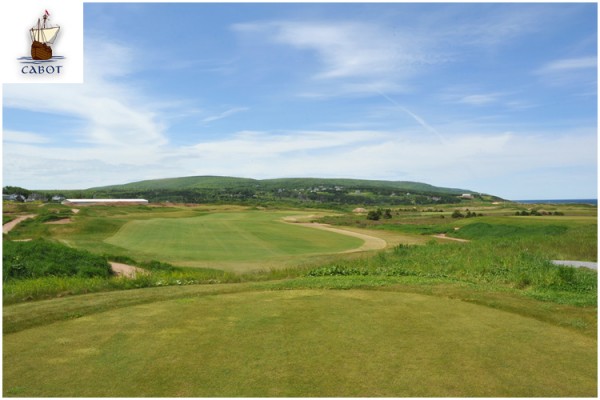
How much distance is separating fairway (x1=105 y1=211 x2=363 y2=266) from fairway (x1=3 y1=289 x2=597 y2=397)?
73.7 ft

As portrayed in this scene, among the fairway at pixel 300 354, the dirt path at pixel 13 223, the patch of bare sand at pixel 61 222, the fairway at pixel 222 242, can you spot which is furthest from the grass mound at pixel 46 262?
the patch of bare sand at pixel 61 222

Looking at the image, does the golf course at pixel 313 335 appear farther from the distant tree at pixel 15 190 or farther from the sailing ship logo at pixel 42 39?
the distant tree at pixel 15 190

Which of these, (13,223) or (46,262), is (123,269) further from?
(13,223)

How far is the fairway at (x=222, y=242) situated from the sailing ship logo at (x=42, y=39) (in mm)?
21784

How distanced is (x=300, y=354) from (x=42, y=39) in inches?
450

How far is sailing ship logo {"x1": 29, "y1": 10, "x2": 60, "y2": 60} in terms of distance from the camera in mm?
12578

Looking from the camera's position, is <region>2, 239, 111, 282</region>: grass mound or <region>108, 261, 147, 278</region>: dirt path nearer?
<region>2, 239, 111, 282</region>: grass mound

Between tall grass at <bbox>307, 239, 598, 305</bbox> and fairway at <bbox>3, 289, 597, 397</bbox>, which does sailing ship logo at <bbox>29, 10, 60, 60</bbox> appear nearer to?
fairway at <bbox>3, 289, 597, 397</bbox>

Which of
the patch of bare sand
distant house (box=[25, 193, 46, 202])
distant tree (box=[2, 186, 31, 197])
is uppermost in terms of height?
distant tree (box=[2, 186, 31, 197])

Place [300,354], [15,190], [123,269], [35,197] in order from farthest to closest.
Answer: [35,197]
[15,190]
[123,269]
[300,354]

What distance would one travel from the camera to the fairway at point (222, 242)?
123 feet

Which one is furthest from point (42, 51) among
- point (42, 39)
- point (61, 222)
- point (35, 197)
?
point (35, 197)

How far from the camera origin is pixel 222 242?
47000 millimetres

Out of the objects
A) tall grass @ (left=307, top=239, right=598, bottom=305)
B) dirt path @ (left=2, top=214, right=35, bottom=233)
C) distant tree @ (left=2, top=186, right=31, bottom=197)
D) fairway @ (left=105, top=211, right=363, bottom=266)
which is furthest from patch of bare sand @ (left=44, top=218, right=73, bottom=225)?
distant tree @ (left=2, top=186, right=31, bottom=197)
